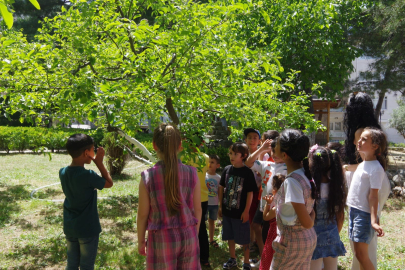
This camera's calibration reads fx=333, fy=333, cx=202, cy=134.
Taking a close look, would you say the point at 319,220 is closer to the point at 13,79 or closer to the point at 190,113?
the point at 190,113

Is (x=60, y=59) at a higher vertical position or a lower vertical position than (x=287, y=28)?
lower

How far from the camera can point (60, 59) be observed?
368 cm

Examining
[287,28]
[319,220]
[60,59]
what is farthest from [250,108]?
[287,28]

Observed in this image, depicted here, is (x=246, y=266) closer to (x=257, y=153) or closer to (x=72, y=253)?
(x=257, y=153)

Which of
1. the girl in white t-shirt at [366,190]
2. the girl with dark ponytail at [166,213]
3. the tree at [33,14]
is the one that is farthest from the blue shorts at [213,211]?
the tree at [33,14]

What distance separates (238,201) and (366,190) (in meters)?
1.36

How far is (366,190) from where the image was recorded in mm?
2982

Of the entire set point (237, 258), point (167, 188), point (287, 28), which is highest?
point (287, 28)

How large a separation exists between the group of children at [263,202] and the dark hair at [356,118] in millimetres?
179

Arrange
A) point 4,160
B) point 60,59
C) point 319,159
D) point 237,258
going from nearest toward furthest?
point 319,159, point 60,59, point 237,258, point 4,160

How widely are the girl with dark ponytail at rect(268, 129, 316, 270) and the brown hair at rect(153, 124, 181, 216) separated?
77 centimetres

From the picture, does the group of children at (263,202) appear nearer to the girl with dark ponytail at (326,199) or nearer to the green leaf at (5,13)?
the girl with dark ponytail at (326,199)

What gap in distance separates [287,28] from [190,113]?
13.5 ft

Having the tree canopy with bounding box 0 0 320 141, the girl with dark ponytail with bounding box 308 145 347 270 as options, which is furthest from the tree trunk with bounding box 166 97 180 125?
the girl with dark ponytail with bounding box 308 145 347 270
